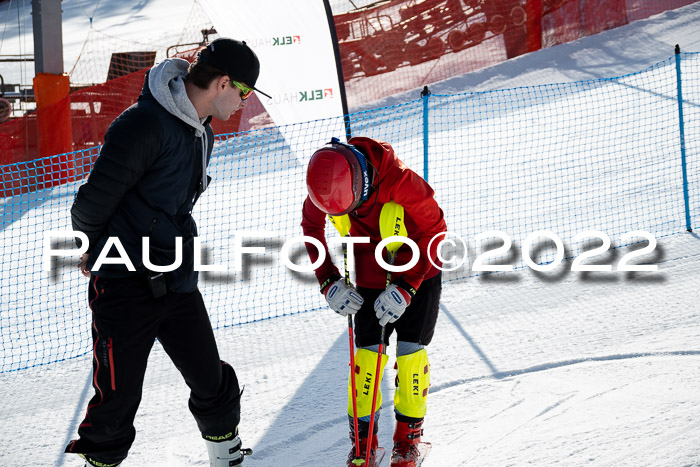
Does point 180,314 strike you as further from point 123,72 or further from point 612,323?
point 123,72

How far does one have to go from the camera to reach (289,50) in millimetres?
6980

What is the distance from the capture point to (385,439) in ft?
13.4

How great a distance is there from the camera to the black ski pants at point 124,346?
2.90 metres

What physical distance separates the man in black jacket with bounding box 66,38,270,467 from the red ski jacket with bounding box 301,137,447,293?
0.76 m

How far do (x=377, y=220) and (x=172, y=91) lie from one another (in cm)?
116

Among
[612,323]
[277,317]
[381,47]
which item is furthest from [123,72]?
[612,323]

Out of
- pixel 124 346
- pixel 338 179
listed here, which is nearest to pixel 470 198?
pixel 338 179

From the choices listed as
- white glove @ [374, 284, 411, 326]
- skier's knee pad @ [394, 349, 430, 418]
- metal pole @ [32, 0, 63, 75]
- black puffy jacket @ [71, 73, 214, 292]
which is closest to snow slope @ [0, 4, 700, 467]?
skier's knee pad @ [394, 349, 430, 418]

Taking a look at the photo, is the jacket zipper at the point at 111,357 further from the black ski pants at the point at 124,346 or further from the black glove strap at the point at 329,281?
the black glove strap at the point at 329,281

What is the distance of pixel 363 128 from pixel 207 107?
387 inches

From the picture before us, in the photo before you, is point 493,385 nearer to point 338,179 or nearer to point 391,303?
point 391,303

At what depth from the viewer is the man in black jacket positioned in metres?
2.83

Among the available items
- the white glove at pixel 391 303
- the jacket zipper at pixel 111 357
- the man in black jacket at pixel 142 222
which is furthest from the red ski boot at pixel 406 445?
the jacket zipper at pixel 111 357

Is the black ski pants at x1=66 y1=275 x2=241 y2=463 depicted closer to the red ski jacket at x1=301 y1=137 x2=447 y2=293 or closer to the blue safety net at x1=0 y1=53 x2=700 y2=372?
the red ski jacket at x1=301 y1=137 x2=447 y2=293
